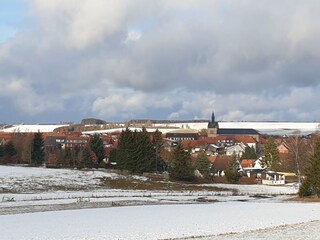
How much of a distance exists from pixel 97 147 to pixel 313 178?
65384 mm

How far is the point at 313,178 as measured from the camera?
62375 millimetres

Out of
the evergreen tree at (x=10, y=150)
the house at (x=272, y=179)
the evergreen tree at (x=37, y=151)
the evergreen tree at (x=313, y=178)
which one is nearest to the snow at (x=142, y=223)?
the evergreen tree at (x=313, y=178)

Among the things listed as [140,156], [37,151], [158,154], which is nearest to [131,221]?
[140,156]

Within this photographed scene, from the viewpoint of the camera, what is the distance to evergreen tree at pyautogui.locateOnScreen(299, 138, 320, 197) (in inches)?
2422

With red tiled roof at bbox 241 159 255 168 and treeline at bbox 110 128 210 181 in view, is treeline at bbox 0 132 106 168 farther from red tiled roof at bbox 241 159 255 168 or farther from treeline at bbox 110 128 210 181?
red tiled roof at bbox 241 159 255 168

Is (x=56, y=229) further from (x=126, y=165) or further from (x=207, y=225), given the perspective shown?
(x=126, y=165)

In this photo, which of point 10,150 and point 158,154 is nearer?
point 158,154

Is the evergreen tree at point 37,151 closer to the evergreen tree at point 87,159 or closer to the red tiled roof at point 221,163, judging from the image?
the evergreen tree at point 87,159

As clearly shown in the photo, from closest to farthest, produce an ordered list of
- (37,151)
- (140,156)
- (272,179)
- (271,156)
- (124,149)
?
(140,156)
(124,149)
(37,151)
(272,179)
(271,156)

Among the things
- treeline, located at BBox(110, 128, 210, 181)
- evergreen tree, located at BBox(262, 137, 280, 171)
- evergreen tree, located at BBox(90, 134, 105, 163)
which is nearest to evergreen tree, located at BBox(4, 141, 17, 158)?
evergreen tree, located at BBox(90, 134, 105, 163)

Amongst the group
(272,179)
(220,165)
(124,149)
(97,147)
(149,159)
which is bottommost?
(272,179)

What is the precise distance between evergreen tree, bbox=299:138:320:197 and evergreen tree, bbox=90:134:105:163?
62.1m

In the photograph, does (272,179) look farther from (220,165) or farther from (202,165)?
(220,165)

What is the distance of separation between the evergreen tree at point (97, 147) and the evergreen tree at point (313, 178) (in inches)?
2445
